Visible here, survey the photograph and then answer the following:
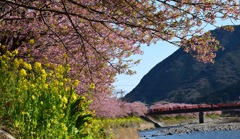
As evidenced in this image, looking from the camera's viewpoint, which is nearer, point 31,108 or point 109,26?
point 31,108

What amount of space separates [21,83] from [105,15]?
6.72 feet

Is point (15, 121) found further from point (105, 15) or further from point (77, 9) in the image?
point (77, 9)

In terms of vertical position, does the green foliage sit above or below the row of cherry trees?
below

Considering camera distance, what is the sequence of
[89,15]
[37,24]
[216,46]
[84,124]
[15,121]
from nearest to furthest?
[15,121], [216,46], [84,124], [89,15], [37,24]

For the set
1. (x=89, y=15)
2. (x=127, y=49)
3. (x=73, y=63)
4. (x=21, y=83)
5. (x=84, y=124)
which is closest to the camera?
(x=21, y=83)

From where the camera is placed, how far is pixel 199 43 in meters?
7.80

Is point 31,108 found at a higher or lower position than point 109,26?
lower

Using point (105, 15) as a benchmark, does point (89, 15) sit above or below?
above

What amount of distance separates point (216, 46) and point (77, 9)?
452cm

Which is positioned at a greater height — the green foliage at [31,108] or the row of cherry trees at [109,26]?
the row of cherry trees at [109,26]

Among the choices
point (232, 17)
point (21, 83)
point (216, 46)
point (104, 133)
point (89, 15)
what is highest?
point (89, 15)

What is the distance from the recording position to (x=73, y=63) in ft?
45.3

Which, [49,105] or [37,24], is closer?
[49,105]

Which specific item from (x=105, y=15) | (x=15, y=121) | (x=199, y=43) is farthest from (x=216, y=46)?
(x=15, y=121)
